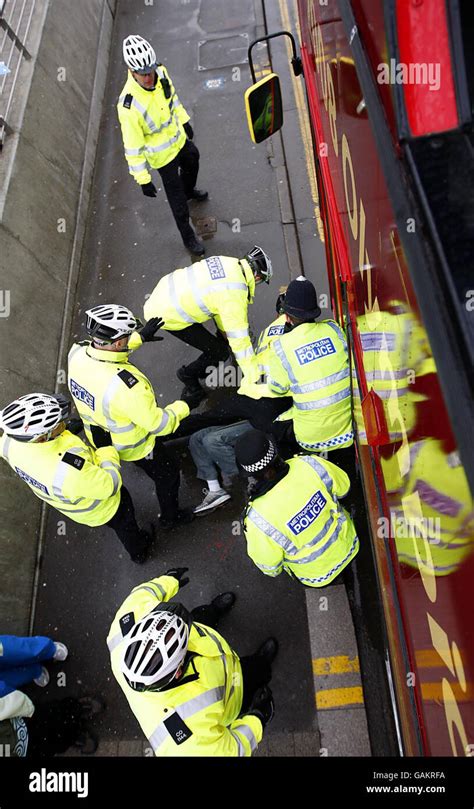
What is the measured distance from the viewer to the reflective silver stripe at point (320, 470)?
330 centimetres

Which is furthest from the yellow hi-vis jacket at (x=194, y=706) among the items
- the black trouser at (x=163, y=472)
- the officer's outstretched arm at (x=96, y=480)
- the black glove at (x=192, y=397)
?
the black glove at (x=192, y=397)

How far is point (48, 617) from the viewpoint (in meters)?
4.75

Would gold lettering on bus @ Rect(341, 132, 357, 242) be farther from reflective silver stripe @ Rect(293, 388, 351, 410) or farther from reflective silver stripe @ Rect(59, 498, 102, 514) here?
reflective silver stripe @ Rect(59, 498, 102, 514)

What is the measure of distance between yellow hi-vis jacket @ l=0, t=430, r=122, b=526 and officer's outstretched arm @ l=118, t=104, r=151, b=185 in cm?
322

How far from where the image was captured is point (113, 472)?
12.8 ft

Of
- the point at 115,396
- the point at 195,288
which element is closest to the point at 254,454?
the point at 115,396

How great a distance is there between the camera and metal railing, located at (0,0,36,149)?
21.3 ft

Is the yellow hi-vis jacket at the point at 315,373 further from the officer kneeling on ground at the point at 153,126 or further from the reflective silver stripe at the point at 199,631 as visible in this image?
the officer kneeling on ground at the point at 153,126

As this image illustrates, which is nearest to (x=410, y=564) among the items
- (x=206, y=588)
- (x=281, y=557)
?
(x=281, y=557)

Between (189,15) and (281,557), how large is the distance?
32.3 ft

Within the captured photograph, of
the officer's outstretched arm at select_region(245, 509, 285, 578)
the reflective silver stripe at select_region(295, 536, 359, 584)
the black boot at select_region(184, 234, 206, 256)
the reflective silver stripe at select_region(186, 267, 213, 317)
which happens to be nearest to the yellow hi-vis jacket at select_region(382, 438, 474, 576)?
the officer's outstretched arm at select_region(245, 509, 285, 578)

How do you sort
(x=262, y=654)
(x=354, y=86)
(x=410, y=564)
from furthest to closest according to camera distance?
(x=262, y=654) < (x=354, y=86) < (x=410, y=564)

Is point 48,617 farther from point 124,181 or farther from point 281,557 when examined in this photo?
point 124,181

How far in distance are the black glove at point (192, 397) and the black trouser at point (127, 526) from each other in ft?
4.25
